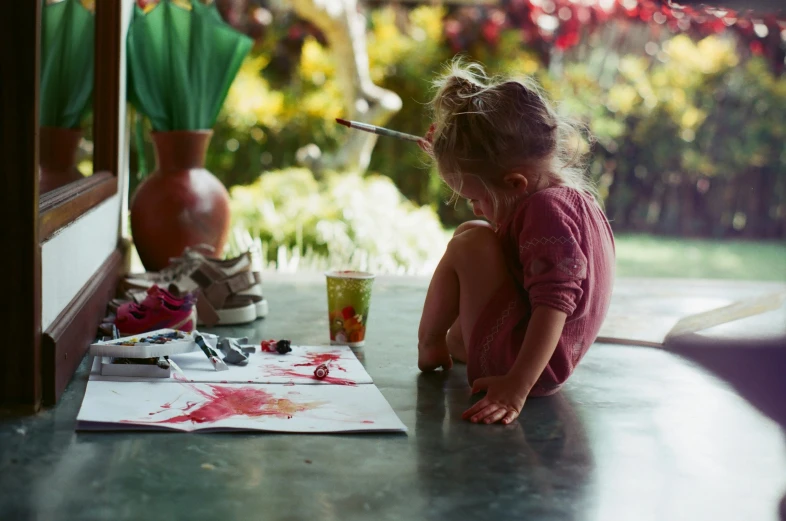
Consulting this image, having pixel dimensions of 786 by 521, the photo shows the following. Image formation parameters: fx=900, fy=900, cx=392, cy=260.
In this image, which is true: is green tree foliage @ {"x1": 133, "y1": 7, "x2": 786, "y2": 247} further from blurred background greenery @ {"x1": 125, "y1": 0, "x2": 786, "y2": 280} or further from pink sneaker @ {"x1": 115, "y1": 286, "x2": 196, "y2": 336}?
pink sneaker @ {"x1": 115, "y1": 286, "x2": 196, "y2": 336}

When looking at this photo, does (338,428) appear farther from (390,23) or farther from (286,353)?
(390,23)

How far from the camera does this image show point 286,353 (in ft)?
6.29

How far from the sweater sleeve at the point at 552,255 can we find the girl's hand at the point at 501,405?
0.14m

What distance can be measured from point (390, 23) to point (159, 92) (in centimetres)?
391

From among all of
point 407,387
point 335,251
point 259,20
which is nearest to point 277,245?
point 335,251

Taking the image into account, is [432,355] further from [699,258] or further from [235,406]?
[699,258]

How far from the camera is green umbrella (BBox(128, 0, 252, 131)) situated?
2.87m

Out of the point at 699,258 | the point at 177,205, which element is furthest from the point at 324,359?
the point at 699,258

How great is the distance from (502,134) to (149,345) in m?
0.76

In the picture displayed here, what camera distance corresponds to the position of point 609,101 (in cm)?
648

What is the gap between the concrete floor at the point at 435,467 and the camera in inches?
43.6

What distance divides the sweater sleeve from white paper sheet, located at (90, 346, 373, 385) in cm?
39

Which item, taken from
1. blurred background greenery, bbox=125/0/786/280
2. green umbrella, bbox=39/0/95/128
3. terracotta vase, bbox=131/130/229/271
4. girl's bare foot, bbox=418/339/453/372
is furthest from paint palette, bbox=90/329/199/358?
blurred background greenery, bbox=125/0/786/280

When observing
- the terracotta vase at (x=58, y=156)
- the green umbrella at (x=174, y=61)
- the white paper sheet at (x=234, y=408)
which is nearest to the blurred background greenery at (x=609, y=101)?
the green umbrella at (x=174, y=61)
